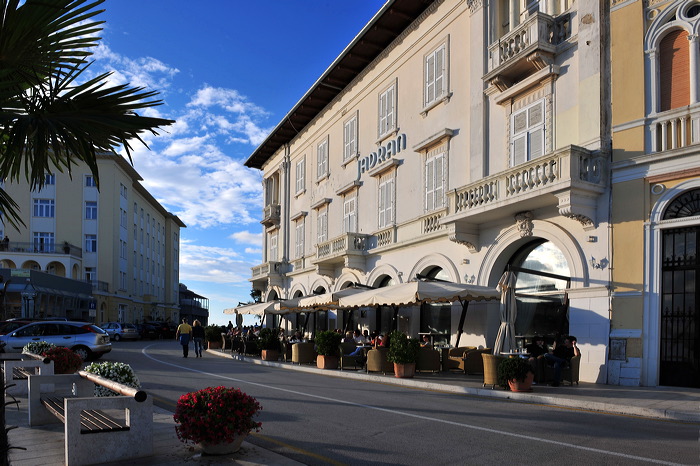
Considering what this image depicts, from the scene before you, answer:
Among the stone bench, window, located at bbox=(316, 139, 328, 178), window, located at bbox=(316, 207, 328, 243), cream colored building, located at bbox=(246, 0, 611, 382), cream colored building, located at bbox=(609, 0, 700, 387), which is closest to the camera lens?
the stone bench

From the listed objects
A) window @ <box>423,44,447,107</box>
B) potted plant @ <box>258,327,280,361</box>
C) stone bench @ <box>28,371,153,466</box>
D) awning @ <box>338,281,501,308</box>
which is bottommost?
potted plant @ <box>258,327,280,361</box>

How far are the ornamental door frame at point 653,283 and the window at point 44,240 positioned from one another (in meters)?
56.3

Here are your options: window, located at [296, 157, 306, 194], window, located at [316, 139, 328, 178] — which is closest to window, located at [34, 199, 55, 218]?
window, located at [296, 157, 306, 194]

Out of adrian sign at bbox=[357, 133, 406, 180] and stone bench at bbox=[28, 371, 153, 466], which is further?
adrian sign at bbox=[357, 133, 406, 180]

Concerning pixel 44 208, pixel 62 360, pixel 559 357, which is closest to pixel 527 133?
pixel 559 357

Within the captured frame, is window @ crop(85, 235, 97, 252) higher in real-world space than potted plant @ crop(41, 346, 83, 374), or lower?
higher

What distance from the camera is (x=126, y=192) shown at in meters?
67.4

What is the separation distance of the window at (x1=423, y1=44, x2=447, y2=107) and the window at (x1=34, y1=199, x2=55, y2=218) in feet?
160

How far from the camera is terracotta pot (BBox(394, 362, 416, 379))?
16.7 meters

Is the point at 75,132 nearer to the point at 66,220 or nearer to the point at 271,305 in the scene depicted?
the point at 271,305

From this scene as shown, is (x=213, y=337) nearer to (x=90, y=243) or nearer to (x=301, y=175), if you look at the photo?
(x=301, y=175)

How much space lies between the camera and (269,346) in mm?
25250

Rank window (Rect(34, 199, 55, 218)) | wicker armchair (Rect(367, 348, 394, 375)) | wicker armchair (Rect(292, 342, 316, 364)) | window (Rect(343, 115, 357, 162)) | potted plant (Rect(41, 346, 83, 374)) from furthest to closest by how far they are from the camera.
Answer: window (Rect(34, 199, 55, 218)) → window (Rect(343, 115, 357, 162)) → wicker armchair (Rect(292, 342, 316, 364)) → wicker armchair (Rect(367, 348, 394, 375)) → potted plant (Rect(41, 346, 83, 374))

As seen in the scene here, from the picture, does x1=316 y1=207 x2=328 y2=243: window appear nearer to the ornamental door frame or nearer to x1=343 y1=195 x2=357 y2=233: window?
x1=343 y1=195 x2=357 y2=233: window
